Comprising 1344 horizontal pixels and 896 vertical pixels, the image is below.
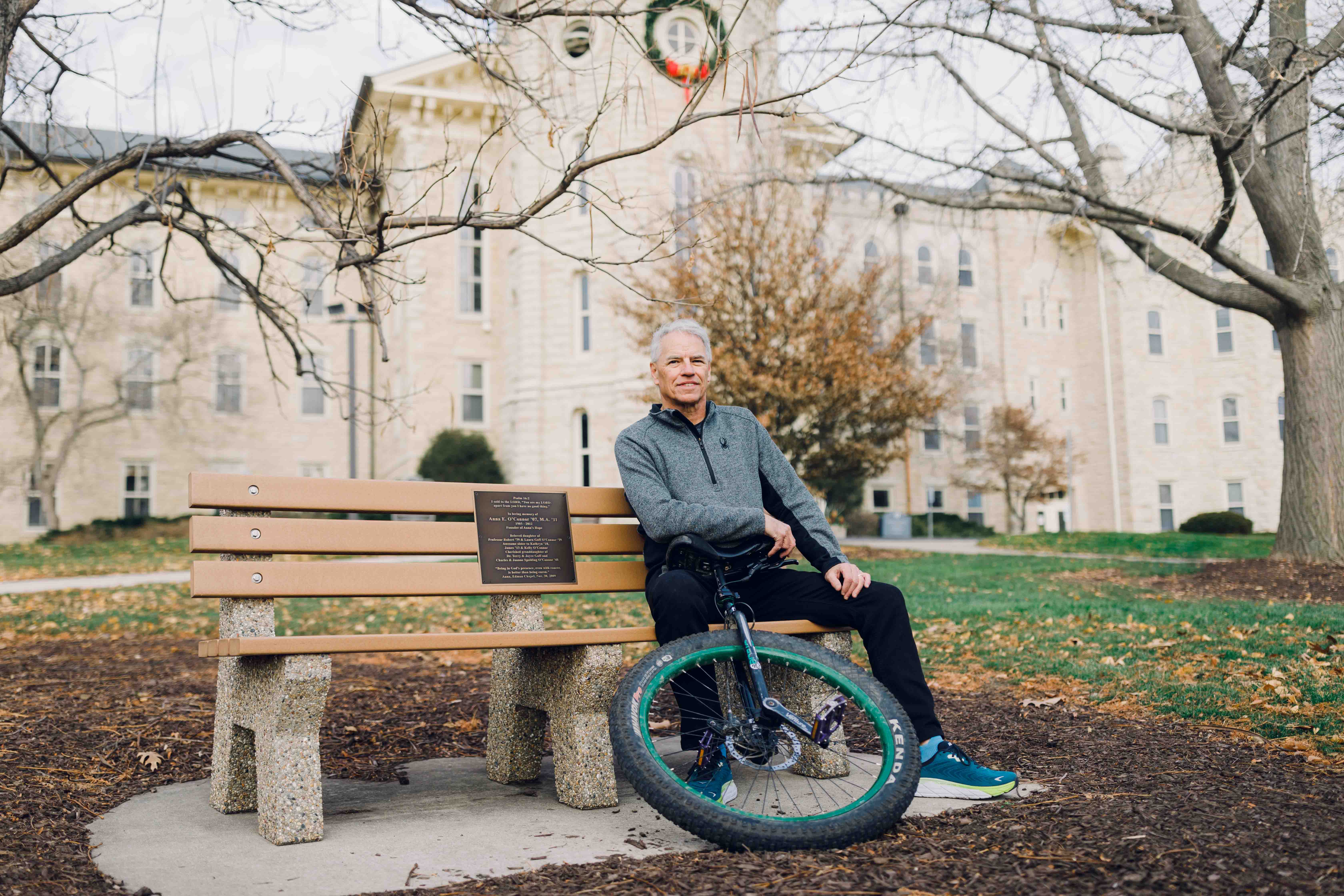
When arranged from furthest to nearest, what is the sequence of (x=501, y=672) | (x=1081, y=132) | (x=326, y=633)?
(x=1081, y=132), (x=326, y=633), (x=501, y=672)

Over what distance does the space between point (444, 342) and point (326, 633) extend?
61.2 ft

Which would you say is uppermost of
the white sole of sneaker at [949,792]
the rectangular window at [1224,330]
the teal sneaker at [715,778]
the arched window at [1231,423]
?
the rectangular window at [1224,330]

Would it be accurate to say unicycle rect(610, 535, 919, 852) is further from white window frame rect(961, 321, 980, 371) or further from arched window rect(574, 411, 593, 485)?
white window frame rect(961, 321, 980, 371)

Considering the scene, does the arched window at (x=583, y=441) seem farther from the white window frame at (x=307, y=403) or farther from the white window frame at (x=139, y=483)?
the white window frame at (x=139, y=483)

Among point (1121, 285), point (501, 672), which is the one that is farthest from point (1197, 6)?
point (501, 672)

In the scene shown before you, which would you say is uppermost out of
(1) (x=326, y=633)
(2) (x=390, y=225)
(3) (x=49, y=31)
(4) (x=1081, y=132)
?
(4) (x=1081, y=132)

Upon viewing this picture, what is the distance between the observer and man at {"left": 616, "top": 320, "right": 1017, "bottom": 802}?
3.49 meters

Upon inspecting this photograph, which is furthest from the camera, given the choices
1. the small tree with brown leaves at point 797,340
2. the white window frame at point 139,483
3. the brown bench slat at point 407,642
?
the white window frame at point 139,483

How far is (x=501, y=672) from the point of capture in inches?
159

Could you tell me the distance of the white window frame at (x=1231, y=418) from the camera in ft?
112

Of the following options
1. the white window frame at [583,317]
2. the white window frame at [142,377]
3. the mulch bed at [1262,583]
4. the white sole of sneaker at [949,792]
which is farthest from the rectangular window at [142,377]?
the white sole of sneaker at [949,792]

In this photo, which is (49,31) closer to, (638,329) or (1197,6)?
(1197,6)

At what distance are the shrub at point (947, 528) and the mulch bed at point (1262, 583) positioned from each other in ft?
60.2

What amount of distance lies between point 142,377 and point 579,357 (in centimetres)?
1504
